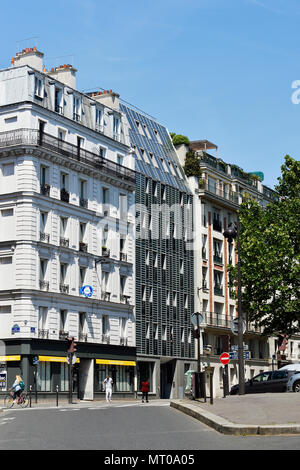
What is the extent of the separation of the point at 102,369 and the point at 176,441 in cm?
4628

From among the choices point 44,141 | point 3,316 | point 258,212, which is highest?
point 44,141

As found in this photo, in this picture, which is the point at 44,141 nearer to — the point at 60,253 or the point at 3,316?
the point at 60,253

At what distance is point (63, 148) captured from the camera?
192 feet

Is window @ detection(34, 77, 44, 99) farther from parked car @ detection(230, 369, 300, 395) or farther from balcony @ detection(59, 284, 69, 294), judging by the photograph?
parked car @ detection(230, 369, 300, 395)

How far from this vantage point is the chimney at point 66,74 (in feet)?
206

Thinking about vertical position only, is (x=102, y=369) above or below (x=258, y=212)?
below

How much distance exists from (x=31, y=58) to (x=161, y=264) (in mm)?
20491

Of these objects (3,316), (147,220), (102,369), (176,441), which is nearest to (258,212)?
(147,220)

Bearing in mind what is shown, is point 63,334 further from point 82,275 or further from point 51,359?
point 82,275

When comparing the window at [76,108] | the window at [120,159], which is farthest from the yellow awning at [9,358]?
the window at [120,159]

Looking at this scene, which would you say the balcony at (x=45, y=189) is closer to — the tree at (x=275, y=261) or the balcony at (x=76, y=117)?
the balcony at (x=76, y=117)

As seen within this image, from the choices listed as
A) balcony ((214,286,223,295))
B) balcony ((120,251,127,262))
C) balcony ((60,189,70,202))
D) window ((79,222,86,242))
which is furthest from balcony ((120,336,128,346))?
balcony ((214,286,223,295))

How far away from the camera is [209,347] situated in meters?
72.8

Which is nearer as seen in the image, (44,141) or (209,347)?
(44,141)
